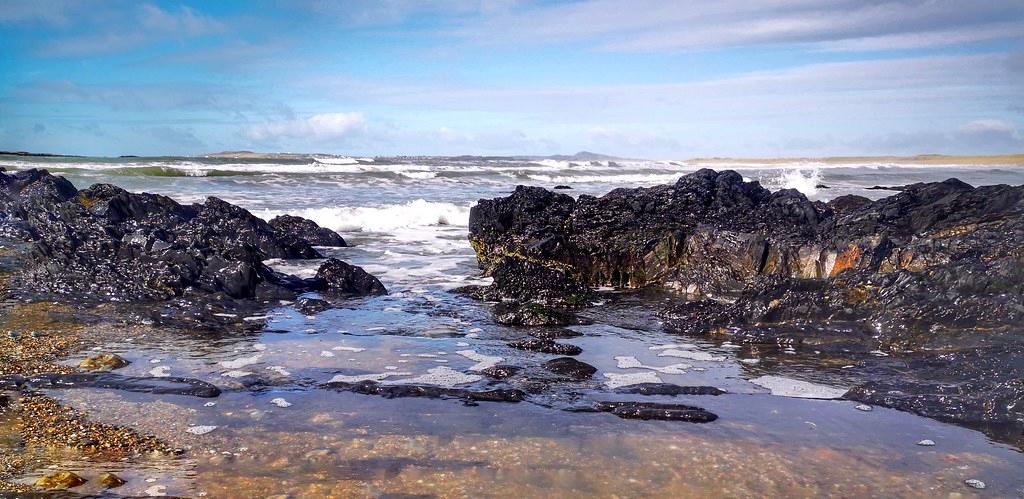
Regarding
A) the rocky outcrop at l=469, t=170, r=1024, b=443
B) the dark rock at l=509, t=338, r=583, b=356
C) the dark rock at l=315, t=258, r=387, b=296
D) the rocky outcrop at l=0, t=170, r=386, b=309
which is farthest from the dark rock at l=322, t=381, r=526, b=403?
the dark rock at l=315, t=258, r=387, b=296

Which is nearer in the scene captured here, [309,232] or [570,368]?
[570,368]

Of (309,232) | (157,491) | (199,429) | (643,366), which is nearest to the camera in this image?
(157,491)

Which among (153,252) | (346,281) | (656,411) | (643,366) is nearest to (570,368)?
(643,366)

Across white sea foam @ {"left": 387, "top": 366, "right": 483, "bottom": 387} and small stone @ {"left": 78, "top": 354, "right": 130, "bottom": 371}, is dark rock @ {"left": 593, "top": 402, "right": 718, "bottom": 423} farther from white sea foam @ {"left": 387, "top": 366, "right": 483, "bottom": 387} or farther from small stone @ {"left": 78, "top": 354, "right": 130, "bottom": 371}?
small stone @ {"left": 78, "top": 354, "right": 130, "bottom": 371}

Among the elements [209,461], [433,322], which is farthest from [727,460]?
[433,322]

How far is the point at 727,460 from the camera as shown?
417 centimetres

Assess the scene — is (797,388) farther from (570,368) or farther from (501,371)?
(501,371)

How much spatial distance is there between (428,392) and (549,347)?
5.12 feet

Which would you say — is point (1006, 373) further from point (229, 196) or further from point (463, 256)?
point (229, 196)

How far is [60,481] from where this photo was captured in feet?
12.0

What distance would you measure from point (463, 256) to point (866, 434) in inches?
340

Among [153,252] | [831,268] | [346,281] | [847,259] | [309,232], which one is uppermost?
[847,259]

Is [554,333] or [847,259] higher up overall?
[847,259]

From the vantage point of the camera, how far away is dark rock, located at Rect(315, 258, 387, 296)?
9.20m
